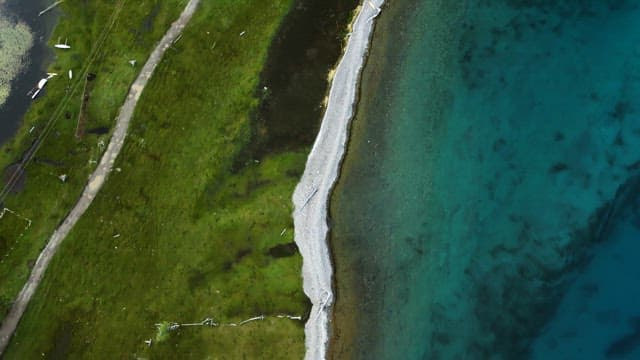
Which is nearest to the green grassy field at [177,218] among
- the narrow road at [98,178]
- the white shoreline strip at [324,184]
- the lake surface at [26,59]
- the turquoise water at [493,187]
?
the narrow road at [98,178]

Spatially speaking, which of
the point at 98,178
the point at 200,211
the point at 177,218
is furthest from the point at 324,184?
the point at 98,178

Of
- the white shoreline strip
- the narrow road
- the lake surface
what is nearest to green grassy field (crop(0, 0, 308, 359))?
the narrow road

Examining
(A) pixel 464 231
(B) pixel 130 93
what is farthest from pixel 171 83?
(A) pixel 464 231

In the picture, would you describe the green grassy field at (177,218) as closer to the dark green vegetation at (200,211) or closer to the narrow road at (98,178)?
the dark green vegetation at (200,211)

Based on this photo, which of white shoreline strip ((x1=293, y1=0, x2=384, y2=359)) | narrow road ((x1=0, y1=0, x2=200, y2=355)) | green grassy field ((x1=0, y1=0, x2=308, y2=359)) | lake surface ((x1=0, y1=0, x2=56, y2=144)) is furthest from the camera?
lake surface ((x1=0, y1=0, x2=56, y2=144))

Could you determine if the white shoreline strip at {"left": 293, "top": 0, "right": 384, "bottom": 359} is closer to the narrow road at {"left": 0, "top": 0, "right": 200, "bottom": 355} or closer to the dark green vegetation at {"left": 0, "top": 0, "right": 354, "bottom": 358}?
the dark green vegetation at {"left": 0, "top": 0, "right": 354, "bottom": 358}

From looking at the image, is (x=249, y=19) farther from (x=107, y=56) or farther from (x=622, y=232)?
(x=622, y=232)
